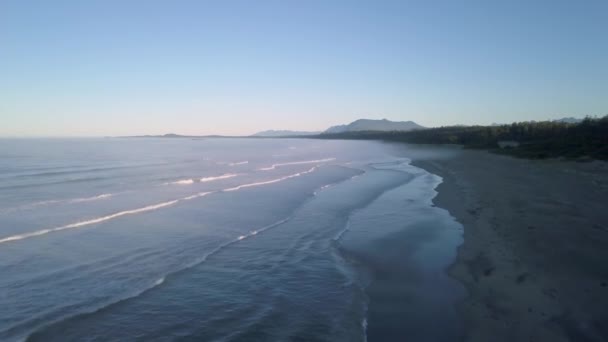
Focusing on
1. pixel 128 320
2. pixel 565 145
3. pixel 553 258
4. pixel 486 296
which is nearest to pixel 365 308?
pixel 486 296

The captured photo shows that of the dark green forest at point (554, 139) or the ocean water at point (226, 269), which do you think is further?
the dark green forest at point (554, 139)

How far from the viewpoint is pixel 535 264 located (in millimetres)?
9188

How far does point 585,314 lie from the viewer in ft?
21.8

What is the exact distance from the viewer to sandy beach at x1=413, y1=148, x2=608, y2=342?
6488 millimetres

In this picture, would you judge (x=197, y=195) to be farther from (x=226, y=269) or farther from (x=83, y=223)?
(x=226, y=269)

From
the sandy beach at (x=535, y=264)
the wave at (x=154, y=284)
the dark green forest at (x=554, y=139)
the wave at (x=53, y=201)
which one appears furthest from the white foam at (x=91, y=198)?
the dark green forest at (x=554, y=139)

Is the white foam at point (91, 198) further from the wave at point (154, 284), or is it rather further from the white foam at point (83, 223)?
the wave at point (154, 284)

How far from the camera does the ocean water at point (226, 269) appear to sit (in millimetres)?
6973

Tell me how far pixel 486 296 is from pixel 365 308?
2509 millimetres

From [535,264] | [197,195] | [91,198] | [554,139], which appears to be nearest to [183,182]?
[197,195]

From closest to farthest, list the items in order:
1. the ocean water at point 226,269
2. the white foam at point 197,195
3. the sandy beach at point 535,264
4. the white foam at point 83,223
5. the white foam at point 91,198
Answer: the sandy beach at point 535,264
the ocean water at point 226,269
the white foam at point 83,223
the white foam at point 91,198
the white foam at point 197,195

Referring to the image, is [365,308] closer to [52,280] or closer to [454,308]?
[454,308]

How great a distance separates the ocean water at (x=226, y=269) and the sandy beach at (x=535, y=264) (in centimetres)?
64

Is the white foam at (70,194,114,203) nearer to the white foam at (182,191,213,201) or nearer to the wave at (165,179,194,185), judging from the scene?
the white foam at (182,191,213,201)
